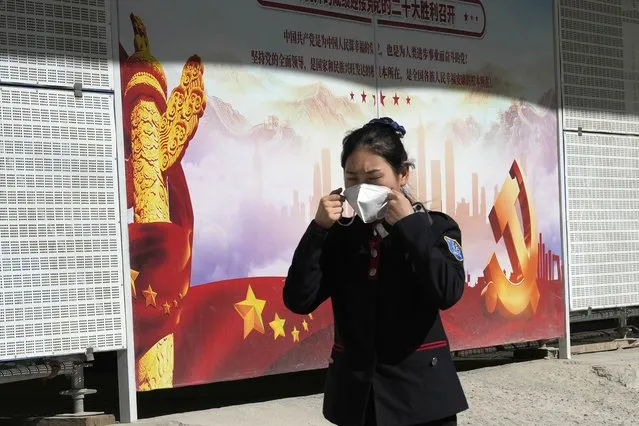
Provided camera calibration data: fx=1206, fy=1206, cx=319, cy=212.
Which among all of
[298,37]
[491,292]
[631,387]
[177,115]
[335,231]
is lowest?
[631,387]

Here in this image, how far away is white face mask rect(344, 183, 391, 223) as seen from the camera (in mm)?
3260

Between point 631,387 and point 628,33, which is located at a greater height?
point 628,33

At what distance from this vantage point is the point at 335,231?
344cm

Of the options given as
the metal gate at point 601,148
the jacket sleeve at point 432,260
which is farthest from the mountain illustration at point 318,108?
the jacket sleeve at point 432,260

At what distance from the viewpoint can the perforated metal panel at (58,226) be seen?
6.19 m

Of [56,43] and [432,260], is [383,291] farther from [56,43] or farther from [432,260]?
[56,43]

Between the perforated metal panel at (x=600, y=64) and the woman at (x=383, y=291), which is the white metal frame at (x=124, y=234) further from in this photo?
the perforated metal panel at (x=600, y=64)

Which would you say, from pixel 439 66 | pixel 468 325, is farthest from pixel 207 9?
pixel 468 325

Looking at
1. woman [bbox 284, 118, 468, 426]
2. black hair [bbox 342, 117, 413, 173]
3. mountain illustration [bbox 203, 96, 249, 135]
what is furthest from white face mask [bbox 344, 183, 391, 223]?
mountain illustration [bbox 203, 96, 249, 135]

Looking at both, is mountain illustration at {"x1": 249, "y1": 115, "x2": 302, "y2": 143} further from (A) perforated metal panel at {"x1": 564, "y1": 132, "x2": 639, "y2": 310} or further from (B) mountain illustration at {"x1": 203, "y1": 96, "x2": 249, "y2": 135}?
(A) perforated metal panel at {"x1": 564, "y1": 132, "x2": 639, "y2": 310}

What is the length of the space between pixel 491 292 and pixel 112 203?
345 cm

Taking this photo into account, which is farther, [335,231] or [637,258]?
[637,258]

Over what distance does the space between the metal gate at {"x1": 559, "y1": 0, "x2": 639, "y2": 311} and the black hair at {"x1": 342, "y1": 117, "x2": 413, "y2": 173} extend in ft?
21.0

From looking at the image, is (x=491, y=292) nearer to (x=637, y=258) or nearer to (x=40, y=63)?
(x=637, y=258)
